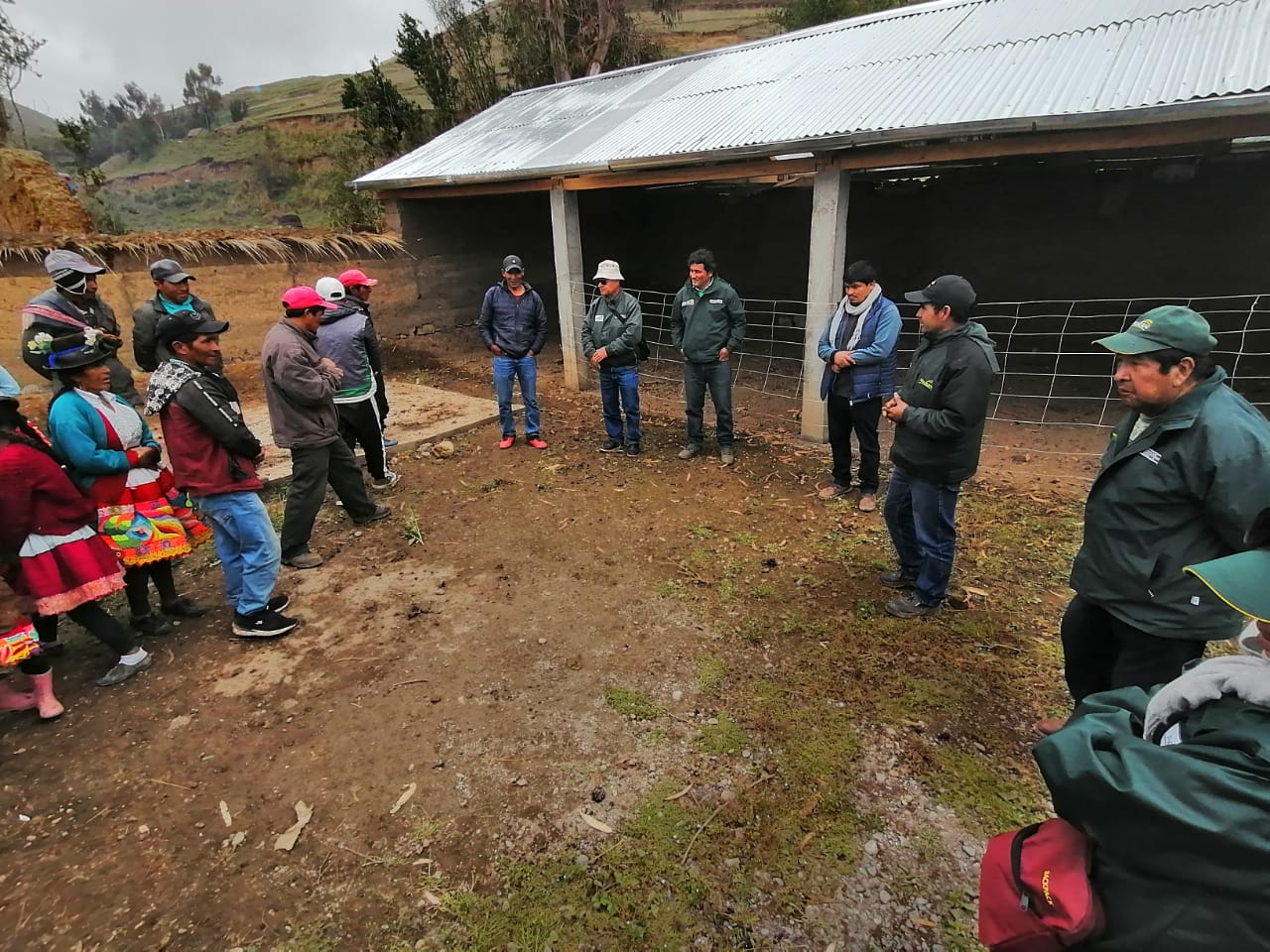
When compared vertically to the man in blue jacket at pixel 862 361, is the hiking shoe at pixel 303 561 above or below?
below

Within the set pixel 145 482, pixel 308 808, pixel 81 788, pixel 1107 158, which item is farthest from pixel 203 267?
pixel 1107 158

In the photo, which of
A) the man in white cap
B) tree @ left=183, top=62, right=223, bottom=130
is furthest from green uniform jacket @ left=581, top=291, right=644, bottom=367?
tree @ left=183, top=62, right=223, bottom=130

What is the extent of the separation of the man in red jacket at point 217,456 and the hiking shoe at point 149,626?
41 cm

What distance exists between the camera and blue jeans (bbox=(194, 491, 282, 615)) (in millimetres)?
3502

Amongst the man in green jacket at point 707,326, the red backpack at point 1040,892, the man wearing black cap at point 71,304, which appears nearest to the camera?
the red backpack at point 1040,892

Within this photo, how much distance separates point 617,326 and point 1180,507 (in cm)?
452

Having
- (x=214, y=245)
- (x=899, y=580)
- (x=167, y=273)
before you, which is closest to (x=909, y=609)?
(x=899, y=580)

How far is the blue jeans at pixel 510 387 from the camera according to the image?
6.34m

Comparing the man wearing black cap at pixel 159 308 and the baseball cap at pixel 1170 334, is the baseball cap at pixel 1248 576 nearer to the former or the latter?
the baseball cap at pixel 1170 334

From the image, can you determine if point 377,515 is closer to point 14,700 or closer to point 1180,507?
point 14,700

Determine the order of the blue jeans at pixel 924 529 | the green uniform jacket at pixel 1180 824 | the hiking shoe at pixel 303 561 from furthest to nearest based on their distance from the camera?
the hiking shoe at pixel 303 561 → the blue jeans at pixel 924 529 → the green uniform jacket at pixel 1180 824

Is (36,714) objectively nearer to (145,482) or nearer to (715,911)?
(145,482)

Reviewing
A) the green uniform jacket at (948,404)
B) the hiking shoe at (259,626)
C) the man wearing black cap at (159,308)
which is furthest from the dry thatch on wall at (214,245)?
the green uniform jacket at (948,404)

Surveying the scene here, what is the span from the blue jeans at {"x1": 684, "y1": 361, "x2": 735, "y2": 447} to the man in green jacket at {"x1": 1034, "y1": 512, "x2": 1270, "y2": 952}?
187 inches
